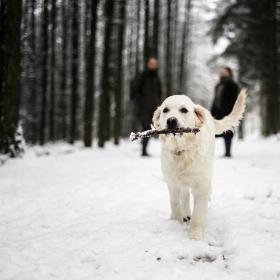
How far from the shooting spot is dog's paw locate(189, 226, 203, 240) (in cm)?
312

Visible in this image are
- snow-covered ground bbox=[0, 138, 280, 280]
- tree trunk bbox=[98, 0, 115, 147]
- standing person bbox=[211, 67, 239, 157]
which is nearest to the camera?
snow-covered ground bbox=[0, 138, 280, 280]

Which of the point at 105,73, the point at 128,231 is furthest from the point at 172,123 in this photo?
the point at 105,73

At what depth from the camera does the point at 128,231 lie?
336 cm

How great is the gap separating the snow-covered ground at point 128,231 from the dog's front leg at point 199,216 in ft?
0.29

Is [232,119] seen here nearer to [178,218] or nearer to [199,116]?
[199,116]

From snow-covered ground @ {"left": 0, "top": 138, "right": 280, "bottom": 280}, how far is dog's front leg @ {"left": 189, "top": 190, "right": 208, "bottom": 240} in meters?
0.09

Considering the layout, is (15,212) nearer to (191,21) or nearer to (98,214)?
(98,214)

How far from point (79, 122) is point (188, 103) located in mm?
25460

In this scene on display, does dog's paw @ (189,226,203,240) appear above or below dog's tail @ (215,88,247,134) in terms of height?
below

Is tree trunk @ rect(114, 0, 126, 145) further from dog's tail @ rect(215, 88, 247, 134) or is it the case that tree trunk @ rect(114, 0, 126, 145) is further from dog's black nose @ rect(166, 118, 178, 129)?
dog's black nose @ rect(166, 118, 178, 129)

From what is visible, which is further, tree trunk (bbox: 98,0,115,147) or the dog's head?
tree trunk (bbox: 98,0,115,147)

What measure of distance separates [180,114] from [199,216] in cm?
106

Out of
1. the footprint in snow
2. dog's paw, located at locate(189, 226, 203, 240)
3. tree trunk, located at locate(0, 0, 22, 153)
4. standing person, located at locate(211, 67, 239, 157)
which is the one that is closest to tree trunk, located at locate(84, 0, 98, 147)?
tree trunk, located at locate(0, 0, 22, 153)

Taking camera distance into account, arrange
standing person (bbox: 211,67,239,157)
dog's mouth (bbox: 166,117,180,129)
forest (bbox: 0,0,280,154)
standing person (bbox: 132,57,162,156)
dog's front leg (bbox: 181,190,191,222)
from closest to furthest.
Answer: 1. dog's mouth (bbox: 166,117,180,129)
2. dog's front leg (bbox: 181,190,191,222)
3. forest (bbox: 0,0,280,154)
4. standing person (bbox: 211,67,239,157)
5. standing person (bbox: 132,57,162,156)
